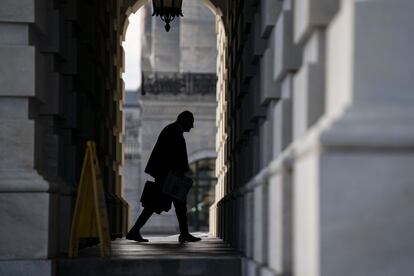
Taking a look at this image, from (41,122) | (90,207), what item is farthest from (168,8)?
(41,122)

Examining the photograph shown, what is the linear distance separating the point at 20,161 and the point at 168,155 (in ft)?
16.8

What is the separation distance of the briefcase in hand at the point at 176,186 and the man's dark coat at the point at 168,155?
3.7 inches

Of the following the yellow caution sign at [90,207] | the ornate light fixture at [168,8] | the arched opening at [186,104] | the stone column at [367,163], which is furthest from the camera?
the arched opening at [186,104]

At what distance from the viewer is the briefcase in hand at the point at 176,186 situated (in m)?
13.4

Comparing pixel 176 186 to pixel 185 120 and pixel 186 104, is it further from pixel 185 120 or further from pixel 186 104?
pixel 186 104

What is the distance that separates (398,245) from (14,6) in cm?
458

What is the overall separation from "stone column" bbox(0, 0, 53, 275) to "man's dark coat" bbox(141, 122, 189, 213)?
493cm

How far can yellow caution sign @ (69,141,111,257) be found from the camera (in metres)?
9.64

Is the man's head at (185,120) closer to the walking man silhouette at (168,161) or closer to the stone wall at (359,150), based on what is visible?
the walking man silhouette at (168,161)

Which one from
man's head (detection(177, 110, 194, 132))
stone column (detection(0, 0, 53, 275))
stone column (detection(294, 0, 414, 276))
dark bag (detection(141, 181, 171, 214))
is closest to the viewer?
stone column (detection(294, 0, 414, 276))

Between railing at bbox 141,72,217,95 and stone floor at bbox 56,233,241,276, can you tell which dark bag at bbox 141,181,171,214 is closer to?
stone floor at bbox 56,233,241,276

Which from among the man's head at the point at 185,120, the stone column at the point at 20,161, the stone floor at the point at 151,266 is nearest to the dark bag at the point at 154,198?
the man's head at the point at 185,120

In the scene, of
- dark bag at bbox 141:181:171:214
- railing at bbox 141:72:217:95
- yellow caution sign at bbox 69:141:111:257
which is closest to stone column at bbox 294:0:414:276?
yellow caution sign at bbox 69:141:111:257

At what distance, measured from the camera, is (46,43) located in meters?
9.40
